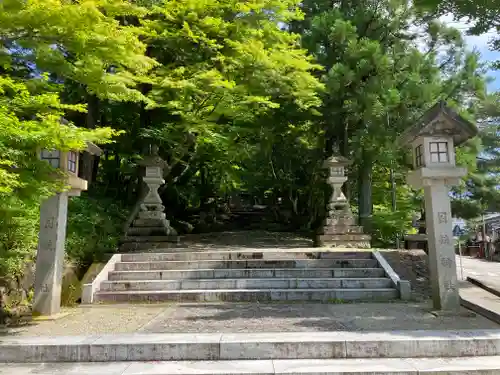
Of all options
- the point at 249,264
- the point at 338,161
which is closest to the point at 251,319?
the point at 249,264

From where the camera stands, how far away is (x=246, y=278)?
8.91m

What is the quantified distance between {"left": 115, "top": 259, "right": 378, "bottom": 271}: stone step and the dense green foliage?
1.39m

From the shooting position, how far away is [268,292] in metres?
8.12

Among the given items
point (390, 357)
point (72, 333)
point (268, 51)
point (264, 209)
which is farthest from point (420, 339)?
point (264, 209)

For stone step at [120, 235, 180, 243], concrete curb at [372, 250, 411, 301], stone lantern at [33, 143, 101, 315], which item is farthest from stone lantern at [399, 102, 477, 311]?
stone step at [120, 235, 180, 243]

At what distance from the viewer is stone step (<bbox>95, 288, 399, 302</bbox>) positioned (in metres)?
8.05

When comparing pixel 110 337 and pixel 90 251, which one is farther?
pixel 90 251

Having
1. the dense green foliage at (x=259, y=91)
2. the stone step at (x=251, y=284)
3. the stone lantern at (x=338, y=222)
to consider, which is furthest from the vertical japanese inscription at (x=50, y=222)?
the stone lantern at (x=338, y=222)

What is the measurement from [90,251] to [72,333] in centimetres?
445

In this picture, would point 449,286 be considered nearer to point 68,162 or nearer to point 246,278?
point 246,278

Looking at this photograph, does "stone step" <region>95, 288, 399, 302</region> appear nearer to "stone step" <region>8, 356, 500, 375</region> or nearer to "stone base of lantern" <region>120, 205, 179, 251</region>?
"stone step" <region>8, 356, 500, 375</region>

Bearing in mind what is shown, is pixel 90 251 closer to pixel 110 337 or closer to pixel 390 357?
pixel 110 337

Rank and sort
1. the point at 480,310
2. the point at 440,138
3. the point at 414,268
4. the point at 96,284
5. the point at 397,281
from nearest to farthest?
the point at 480,310 < the point at 440,138 < the point at 397,281 < the point at 96,284 < the point at 414,268

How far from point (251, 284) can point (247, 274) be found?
519mm
